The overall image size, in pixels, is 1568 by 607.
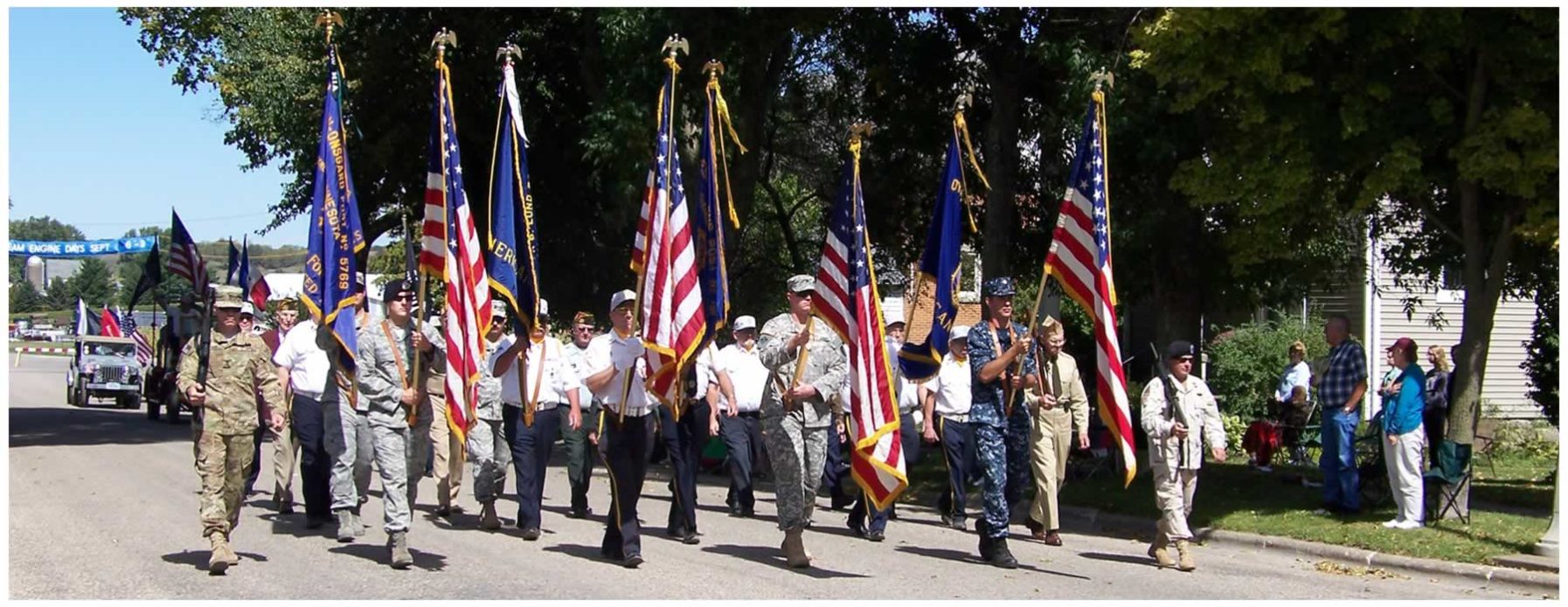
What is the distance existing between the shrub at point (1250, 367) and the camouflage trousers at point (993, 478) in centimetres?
1294

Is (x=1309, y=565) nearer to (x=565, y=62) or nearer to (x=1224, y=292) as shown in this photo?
(x=1224, y=292)

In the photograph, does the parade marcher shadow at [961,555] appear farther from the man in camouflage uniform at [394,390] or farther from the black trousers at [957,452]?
the man in camouflage uniform at [394,390]

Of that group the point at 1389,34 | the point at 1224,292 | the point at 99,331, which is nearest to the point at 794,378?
the point at 1389,34

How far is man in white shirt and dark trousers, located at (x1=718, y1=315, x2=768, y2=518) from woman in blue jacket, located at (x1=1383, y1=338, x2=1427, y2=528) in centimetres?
512

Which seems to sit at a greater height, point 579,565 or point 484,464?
point 484,464

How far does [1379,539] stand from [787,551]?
4.53m

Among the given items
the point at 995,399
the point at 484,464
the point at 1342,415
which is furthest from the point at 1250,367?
the point at 484,464

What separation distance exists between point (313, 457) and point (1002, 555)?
533 centimetres

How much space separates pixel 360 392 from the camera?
10.6m

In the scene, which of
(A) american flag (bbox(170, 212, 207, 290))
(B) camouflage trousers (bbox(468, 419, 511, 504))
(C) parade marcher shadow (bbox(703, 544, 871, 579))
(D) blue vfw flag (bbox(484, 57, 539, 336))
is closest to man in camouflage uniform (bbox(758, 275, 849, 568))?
(C) parade marcher shadow (bbox(703, 544, 871, 579))

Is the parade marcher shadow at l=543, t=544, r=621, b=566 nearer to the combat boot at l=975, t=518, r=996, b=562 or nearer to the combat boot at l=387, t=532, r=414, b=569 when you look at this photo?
the combat boot at l=387, t=532, r=414, b=569

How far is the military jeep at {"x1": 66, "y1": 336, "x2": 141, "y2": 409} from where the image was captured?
39.6 metres

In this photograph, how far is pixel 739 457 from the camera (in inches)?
569

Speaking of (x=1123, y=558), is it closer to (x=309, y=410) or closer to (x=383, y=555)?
(x=383, y=555)
